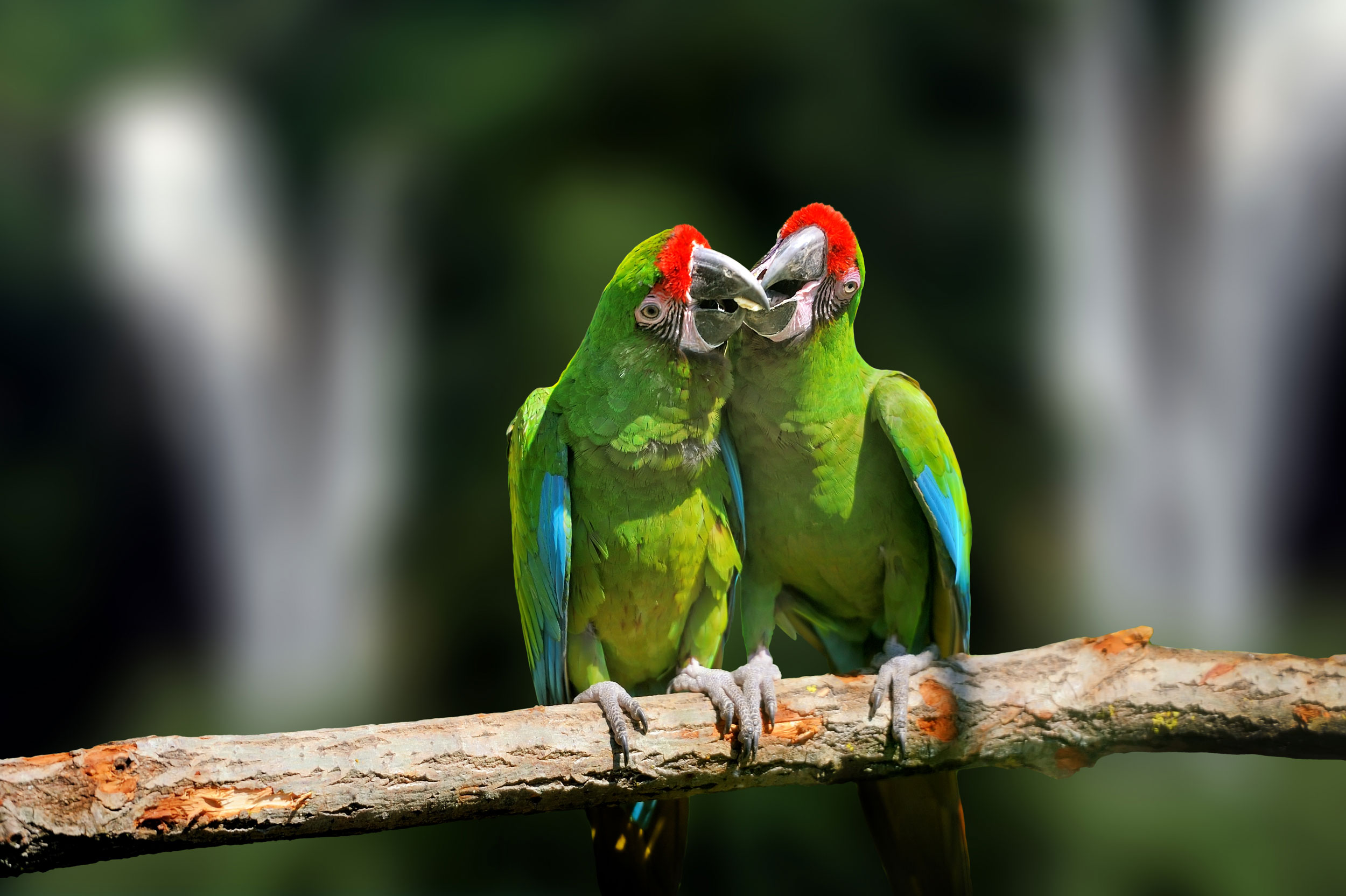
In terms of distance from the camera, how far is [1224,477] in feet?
11.1

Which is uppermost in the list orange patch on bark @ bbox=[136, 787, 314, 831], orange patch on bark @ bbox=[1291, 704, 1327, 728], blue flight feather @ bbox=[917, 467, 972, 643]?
blue flight feather @ bbox=[917, 467, 972, 643]

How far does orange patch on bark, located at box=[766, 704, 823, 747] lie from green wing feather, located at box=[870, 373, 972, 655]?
503mm

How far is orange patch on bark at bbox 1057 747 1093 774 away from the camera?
1.64m

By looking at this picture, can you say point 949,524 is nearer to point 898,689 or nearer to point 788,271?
point 898,689

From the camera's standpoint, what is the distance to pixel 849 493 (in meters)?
1.92

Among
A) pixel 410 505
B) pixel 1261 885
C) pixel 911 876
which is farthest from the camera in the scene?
pixel 410 505

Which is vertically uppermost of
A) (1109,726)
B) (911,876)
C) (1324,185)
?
(1324,185)

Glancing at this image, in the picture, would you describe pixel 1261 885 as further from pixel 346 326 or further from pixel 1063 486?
pixel 346 326

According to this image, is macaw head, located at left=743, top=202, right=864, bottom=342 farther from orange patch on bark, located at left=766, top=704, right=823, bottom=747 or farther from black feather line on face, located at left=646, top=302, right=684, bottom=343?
orange patch on bark, located at left=766, top=704, right=823, bottom=747

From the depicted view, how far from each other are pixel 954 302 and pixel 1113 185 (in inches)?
32.5

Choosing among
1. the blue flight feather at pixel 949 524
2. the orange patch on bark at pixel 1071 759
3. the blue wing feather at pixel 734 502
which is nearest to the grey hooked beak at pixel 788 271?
the blue wing feather at pixel 734 502

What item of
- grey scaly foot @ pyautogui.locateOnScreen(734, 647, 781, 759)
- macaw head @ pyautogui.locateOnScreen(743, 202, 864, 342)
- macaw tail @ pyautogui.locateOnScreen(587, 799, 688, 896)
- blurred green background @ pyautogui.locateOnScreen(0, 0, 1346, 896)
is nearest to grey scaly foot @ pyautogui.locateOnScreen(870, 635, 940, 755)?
grey scaly foot @ pyautogui.locateOnScreen(734, 647, 781, 759)

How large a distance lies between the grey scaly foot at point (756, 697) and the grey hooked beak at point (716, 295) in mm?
631

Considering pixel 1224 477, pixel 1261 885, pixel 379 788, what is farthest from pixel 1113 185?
pixel 379 788
